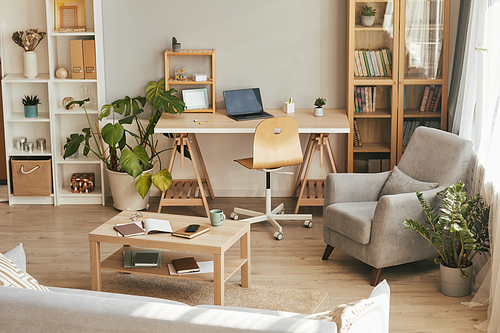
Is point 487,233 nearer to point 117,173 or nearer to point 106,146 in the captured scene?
point 117,173

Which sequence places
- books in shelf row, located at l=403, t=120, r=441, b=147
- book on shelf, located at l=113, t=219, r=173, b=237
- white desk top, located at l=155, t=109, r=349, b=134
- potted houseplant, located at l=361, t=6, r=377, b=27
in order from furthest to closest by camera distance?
books in shelf row, located at l=403, t=120, r=441, b=147, potted houseplant, located at l=361, t=6, r=377, b=27, white desk top, located at l=155, t=109, r=349, b=134, book on shelf, located at l=113, t=219, r=173, b=237

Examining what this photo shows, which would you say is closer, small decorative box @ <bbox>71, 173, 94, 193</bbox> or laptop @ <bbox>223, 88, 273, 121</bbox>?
laptop @ <bbox>223, 88, 273, 121</bbox>

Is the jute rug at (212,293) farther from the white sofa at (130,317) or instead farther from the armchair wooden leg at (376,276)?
the white sofa at (130,317)

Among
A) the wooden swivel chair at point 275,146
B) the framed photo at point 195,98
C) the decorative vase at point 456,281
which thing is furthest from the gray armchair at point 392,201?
the framed photo at point 195,98

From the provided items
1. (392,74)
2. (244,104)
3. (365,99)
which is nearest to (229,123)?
(244,104)

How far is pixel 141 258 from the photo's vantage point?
3.31 m

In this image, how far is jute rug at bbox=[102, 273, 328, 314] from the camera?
3.23 m

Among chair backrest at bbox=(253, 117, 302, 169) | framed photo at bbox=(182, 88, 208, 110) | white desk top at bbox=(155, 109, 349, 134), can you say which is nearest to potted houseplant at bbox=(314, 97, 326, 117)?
white desk top at bbox=(155, 109, 349, 134)

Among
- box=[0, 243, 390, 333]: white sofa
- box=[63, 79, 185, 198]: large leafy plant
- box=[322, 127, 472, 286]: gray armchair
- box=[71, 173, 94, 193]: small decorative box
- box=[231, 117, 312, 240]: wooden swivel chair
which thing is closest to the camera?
box=[0, 243, 390, 333]: white sofa

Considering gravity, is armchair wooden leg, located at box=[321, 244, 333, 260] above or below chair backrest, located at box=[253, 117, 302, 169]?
below

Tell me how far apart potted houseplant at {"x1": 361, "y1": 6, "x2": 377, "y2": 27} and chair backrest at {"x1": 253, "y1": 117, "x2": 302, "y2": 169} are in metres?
1.18

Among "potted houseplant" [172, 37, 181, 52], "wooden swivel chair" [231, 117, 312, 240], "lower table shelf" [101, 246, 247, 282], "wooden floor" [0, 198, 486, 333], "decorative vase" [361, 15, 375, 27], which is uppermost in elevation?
"decorative vase" [361, 15, 375, 27]

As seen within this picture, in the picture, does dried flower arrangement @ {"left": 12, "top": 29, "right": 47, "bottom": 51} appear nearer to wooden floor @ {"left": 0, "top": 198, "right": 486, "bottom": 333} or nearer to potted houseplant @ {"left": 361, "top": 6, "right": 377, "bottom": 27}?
wooden floor @ {"left": 0, "top": 198, "right": 486, "bottom": 333}

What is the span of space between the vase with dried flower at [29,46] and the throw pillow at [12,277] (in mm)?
3108
